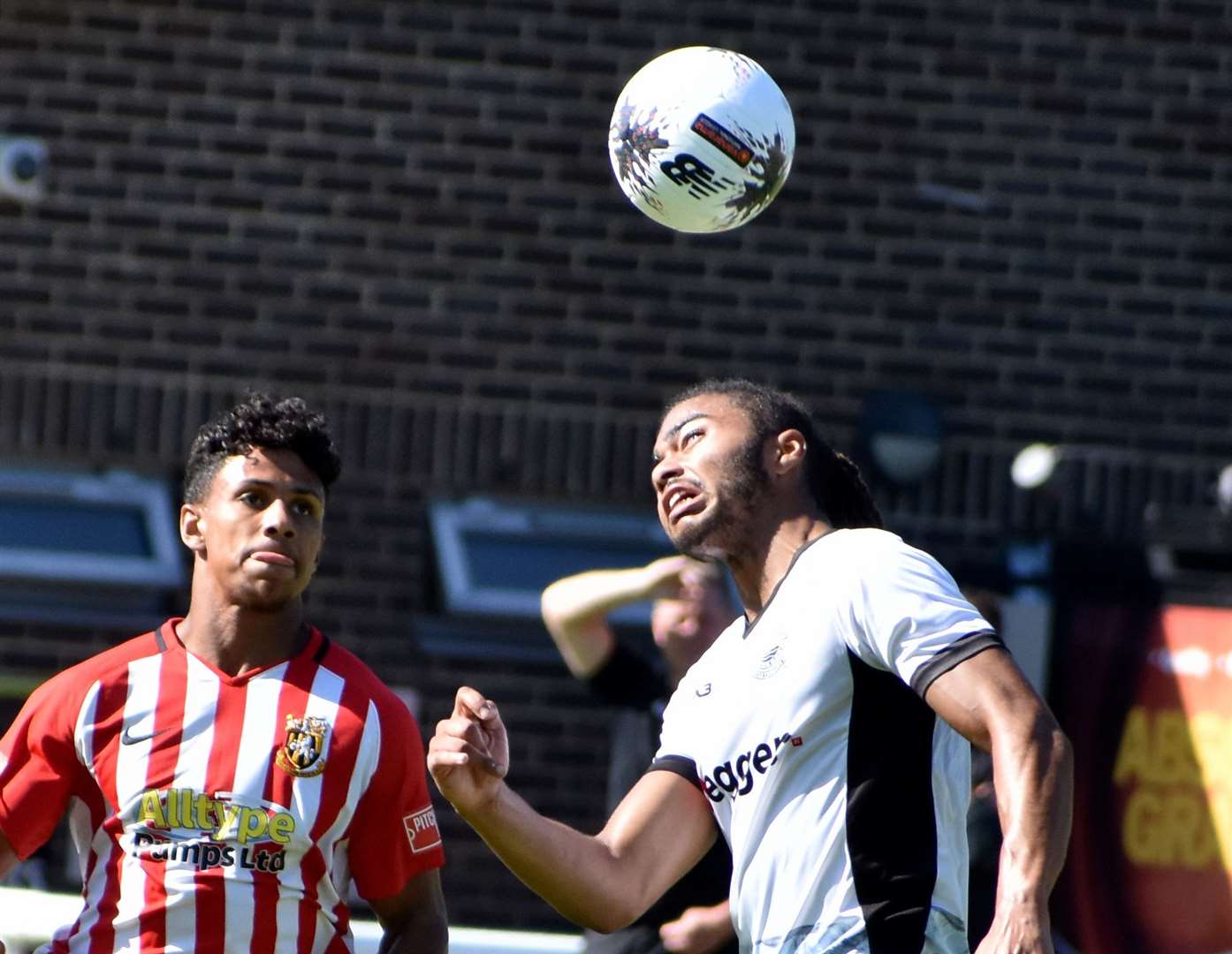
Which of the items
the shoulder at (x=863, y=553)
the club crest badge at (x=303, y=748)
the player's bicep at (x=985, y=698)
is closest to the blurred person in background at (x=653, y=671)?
the club crest badge at (x=303, y=748)

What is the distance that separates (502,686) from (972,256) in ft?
8.15

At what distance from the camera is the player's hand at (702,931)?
4938 millimetres

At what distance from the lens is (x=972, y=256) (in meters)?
7.57

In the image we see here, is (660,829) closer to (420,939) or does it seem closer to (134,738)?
(420,939)

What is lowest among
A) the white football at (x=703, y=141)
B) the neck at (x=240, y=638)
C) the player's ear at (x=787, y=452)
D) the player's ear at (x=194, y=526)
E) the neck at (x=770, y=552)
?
the neck at (x=240, y=638)

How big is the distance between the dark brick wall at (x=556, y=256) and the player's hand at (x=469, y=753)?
4.05 meters

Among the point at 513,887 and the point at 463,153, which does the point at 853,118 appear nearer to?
the point at 463,153

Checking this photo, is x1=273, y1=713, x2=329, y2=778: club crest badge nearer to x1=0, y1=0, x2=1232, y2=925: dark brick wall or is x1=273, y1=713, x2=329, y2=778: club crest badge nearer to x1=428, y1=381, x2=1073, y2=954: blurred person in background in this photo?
x1=428, y1=381, x2=1073, y2=954: blurred person in background

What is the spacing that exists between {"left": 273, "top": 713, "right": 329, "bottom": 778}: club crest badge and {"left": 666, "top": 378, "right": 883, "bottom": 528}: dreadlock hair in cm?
96

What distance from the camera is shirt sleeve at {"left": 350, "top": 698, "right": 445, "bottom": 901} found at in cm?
380

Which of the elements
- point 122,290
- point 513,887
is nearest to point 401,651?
point 513,887

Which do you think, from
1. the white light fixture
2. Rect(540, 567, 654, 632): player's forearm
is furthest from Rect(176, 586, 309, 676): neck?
the white light fixture

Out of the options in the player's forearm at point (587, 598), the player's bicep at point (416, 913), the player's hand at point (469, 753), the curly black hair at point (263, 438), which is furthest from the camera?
the player's forearm at point (587, 598)

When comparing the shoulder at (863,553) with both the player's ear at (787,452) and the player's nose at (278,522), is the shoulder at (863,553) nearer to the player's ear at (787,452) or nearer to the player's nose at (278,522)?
the player's ear at (787,452)
